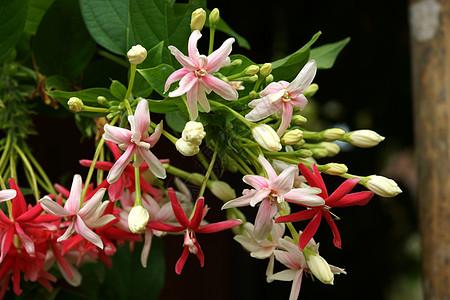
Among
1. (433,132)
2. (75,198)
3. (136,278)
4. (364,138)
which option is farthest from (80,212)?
(433,132)

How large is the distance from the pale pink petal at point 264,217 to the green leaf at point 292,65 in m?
0.11

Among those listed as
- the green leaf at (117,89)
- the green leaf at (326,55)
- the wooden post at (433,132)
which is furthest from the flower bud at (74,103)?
the wooden post at (433,132)

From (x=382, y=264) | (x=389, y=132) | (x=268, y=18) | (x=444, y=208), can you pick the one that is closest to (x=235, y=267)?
(x=382, y=264)

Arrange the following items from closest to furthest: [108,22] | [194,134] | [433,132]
A: 1. [194,134]
2. [108,22]
3. [433,132]

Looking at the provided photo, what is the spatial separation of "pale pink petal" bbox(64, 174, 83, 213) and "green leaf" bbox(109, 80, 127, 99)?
7 cm

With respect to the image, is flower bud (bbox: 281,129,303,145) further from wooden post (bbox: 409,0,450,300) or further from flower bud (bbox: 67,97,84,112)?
wooden post (bbox: 409,0,450,300)

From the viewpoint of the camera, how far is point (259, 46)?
1462mm

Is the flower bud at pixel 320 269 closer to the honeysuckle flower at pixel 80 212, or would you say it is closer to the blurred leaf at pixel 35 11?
the honeysuckle flower at pixel 80 212

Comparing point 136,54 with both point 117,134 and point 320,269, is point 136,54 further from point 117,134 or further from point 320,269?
point 320,269

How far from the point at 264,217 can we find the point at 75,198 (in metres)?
0.13

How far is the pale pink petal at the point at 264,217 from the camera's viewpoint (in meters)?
0.34

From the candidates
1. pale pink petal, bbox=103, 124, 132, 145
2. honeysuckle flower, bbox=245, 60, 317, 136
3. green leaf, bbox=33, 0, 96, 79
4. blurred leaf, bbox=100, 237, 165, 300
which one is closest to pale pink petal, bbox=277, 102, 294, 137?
honeysuckle flower, bbox=245, 60, 317, 136

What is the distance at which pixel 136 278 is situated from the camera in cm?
65

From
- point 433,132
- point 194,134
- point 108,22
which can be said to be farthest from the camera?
point 433,132
